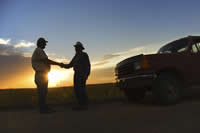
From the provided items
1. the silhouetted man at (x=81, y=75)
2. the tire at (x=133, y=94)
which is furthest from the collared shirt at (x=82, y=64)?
the tire at (x=133, y=94)

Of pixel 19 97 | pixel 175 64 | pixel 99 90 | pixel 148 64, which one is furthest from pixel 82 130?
pixel 99 90

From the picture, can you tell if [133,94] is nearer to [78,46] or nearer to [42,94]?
[78,46]

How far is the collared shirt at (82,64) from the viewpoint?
5.34 metres

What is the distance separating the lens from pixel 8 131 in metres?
3.22

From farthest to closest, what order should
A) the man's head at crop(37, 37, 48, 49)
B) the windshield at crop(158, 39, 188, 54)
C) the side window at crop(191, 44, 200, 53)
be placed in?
the windshield at crop(158, 39, 188, 54) < the side window at crop(191, 44, 200, 53) < the man's head at crop(37, 37, 48, 49)

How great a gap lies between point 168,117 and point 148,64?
5.91 feet

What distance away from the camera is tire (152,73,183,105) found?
198 inches

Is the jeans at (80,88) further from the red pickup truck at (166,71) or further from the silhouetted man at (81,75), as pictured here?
the red pickup truck at (166,71)

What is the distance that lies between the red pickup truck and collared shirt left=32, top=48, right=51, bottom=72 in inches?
99.6

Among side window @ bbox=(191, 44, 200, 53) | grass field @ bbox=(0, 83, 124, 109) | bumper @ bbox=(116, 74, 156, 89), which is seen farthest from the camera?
grass field @ bbox=(0, 83, 124, 109)

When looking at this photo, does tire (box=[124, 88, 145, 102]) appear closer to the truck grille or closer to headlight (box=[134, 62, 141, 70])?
the truck grille

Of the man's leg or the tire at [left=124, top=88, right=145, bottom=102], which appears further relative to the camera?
the tire at [left=124, top=88, right=145, bottom=102]

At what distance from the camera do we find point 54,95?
7.61 meters

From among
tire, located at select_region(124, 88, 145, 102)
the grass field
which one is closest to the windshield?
tire, located at select_region(124, 88, 145, 102)
